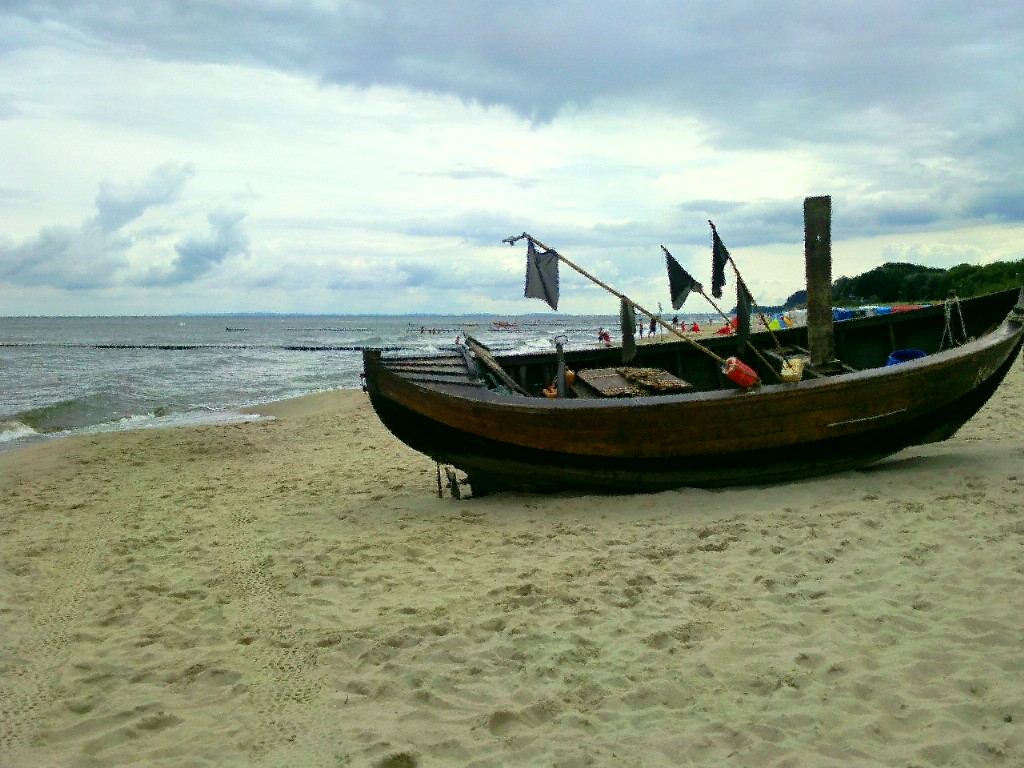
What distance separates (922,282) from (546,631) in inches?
2400

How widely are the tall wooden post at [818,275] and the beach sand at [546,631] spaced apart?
85.7 inches

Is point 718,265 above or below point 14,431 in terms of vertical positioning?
above

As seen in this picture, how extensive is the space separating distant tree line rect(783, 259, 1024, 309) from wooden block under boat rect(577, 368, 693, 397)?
37.1m

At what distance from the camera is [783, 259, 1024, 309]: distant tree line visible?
43281 millimetres

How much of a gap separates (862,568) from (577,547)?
2030mm

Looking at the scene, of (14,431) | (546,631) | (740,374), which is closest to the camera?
(546,631)

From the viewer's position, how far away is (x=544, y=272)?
834 cm

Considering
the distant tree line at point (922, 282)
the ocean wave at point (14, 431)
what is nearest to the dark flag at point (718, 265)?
the ocean wave at point (14, 431)

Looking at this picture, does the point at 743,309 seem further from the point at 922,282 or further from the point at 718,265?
the point at 922,282

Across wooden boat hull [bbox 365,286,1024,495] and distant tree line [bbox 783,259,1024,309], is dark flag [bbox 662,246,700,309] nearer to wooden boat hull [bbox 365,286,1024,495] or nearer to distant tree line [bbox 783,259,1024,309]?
wooden boat hull [bbox 365,286,1024,495]

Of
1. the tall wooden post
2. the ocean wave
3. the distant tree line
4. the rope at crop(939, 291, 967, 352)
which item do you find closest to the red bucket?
the tall wooden post

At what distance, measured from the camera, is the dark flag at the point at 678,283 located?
320 inches

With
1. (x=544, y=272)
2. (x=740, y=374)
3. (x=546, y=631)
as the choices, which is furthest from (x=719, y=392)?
(x=546, y=631)

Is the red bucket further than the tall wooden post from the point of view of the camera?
No
